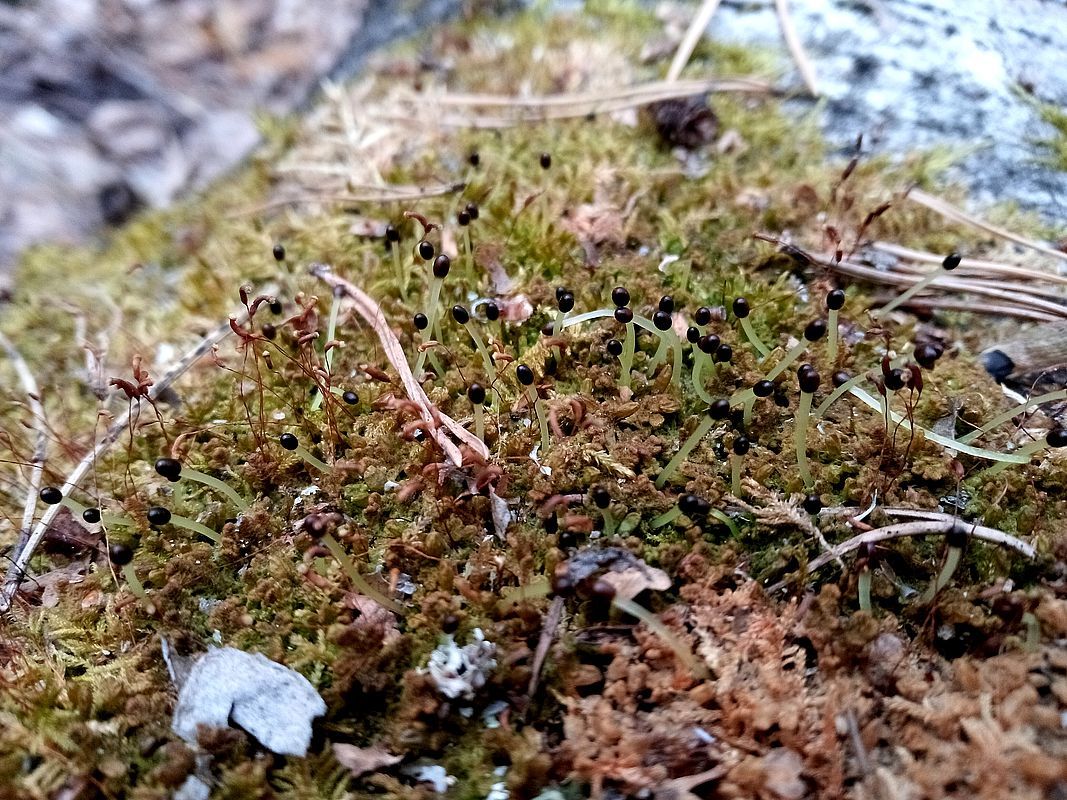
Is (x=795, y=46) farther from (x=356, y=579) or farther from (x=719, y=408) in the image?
(x=356, y=579)

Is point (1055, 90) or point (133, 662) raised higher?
point (1055, 90)

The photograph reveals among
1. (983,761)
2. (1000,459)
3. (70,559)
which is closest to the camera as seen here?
(983,761)

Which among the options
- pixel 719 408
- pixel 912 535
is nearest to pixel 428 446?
pixel 719 408

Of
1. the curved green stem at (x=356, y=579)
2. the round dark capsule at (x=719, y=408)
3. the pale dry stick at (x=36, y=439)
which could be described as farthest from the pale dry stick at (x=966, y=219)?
the pale dry stick at (x=36, y=439)

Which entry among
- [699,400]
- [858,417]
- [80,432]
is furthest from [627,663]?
[80,432]

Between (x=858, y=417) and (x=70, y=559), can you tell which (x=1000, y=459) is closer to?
(x=858, y=417)

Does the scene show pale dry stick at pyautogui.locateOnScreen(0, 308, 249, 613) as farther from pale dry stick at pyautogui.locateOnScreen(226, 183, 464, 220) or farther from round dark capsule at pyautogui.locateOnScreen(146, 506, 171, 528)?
pale dry stick at pyautogui.locateOnScreen(226, 183, 464, 220)

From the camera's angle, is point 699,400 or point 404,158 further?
point 404,158
